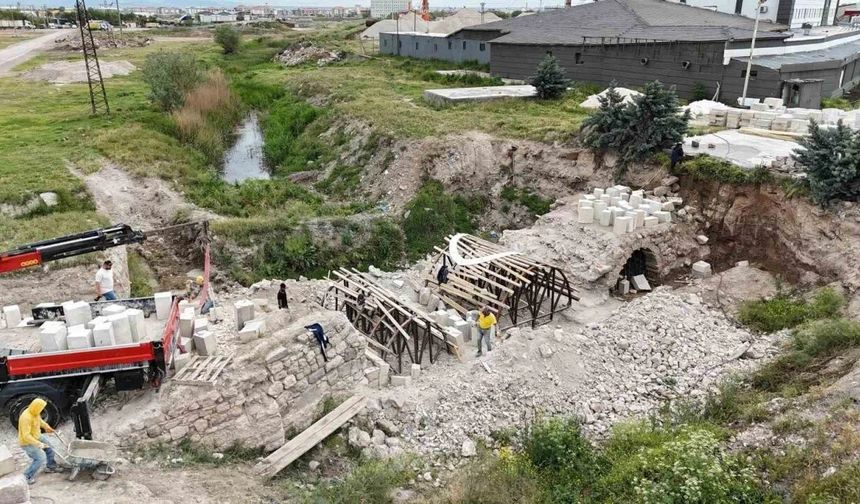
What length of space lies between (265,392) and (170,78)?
28.4 meters

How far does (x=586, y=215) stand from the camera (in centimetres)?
1936

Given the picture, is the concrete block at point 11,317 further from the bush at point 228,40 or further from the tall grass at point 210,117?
the bush at point 228,40

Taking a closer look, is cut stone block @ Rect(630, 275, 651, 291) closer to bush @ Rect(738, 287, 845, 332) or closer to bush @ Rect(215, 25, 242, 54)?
bush @ Rect(738, 287, 845, 332)

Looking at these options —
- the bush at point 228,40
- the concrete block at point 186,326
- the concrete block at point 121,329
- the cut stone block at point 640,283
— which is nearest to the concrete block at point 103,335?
the concrete block at point 121,329

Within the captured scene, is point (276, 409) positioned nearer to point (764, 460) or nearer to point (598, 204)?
Answer: point (764, 460)

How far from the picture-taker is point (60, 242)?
12.3 metres

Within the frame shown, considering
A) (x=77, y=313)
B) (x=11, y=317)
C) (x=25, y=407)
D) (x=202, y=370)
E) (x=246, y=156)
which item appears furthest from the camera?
(x=246, y=156)

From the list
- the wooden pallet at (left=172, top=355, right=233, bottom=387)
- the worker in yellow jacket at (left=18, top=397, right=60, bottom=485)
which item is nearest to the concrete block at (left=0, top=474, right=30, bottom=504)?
the worker in yellow jacket at (left=18, top=397, right=60, bottom=485)

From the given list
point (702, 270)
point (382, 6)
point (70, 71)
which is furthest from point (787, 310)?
point (382, 6)

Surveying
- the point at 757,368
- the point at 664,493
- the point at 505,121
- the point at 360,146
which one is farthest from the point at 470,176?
the point at 664,493

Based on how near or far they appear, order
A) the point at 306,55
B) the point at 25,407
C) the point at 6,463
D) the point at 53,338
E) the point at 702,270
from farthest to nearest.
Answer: the point at 306,55 < the point at 702,270 < the point at 53,338 < the point at 25,407 < the point at 6,463

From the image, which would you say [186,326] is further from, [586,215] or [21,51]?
[21,51]

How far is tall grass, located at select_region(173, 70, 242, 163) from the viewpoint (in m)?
30.8

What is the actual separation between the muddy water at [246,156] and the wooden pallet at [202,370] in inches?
689
